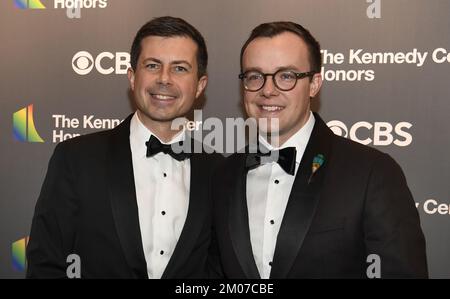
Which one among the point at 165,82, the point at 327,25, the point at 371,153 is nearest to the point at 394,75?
the point at 327,25

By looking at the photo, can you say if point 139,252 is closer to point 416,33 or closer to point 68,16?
point 68,16

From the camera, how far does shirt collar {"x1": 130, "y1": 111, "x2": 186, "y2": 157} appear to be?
2.80 metres

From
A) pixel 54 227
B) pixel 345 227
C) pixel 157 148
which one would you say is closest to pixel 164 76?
pixel 157 148

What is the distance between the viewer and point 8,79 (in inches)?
143

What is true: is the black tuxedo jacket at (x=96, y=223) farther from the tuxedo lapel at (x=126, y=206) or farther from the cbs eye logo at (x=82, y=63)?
the cbs eye logo at (x=82, y=63)

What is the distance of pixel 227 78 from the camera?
11.5ft

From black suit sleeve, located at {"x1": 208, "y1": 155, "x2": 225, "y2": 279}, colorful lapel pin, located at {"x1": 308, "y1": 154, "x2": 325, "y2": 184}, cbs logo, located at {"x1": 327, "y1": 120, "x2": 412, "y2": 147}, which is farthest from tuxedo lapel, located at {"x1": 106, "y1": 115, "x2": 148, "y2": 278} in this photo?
cbs logo, located at {"x1": 327, "y1": 120, "x2": 412, "y2": 147}

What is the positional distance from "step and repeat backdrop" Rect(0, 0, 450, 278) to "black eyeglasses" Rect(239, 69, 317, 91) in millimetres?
866

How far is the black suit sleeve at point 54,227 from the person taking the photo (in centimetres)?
258

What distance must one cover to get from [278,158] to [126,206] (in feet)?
2.58

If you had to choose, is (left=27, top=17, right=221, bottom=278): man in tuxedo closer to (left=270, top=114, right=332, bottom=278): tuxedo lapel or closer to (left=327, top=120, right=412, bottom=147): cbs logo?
(left=270, top=114, right=332, bottom=278): tuxedo lapel

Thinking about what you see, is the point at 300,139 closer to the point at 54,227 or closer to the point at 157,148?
the point at 157,148

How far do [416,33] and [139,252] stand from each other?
7.10 ft

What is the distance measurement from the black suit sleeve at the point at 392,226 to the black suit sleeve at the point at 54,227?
1441mm
